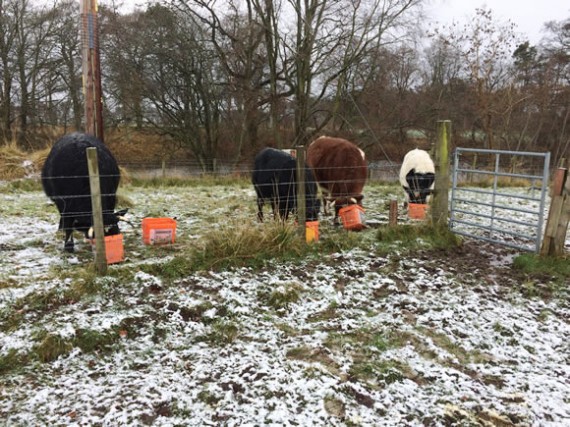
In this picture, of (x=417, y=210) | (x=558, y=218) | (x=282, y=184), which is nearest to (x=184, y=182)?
(x=282, y=184)

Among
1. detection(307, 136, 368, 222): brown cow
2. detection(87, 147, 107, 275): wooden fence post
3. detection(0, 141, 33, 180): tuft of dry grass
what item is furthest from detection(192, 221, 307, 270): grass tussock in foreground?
detection(0, 141, 33, 180): tuft of dry grass

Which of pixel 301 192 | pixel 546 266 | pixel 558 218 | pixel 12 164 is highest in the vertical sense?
pixel 12 164

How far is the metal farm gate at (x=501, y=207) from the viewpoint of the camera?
5020 millimetres

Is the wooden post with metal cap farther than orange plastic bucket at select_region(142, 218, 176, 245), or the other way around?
the wooden post with metal cap

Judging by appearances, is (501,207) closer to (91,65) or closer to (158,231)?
(158,231)

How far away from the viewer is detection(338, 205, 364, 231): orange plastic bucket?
607 centimetres

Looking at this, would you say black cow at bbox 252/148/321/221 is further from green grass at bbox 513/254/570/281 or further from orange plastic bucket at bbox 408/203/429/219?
green grass at bbox 513/254/570/281

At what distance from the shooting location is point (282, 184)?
570 centimetres

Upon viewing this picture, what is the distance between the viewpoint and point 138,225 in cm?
643

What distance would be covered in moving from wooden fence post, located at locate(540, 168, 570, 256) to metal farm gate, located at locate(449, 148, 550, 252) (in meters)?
0.11

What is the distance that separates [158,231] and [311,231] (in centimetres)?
200

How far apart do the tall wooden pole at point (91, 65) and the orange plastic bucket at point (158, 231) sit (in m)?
2.07

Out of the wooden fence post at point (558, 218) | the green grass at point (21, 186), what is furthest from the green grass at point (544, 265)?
the green grass at point (21, 186)

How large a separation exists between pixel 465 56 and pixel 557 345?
15.9 m
